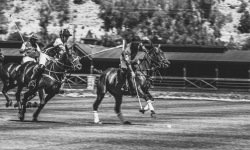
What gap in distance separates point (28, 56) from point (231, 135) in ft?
32.7

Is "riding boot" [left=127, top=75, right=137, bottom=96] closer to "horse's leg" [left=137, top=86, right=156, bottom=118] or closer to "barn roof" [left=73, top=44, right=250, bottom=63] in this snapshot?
"horse's leg" [left=137, top=86, right=156, bottom=118]

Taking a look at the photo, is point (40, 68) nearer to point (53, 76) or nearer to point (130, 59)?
point (53, 76)

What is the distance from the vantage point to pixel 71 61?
67.2 ft

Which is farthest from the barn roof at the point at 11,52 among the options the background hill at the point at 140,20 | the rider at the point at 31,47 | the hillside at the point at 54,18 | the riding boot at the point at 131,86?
the riding boot at the point at 131,86

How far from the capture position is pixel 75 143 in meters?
14.2

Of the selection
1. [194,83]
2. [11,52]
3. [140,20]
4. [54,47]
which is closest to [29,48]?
[54,47]

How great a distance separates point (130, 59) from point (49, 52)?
276 cm

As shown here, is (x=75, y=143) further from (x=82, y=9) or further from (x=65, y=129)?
(x=82, y=9)

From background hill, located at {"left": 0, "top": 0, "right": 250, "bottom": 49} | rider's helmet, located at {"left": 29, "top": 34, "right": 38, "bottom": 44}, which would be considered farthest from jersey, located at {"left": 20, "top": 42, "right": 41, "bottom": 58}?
background hill, located at {"left": 0, "top": 0, "right": 250, "bottom": 49}

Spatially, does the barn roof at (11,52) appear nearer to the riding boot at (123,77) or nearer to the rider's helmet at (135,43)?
the riding boot at (123,77)

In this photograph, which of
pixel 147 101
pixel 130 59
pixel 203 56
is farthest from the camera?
pixel 203 56

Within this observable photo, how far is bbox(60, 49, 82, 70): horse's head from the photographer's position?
2045 cm

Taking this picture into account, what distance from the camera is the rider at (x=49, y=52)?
20.8m

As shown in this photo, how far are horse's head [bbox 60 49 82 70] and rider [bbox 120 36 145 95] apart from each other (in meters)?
1.35
